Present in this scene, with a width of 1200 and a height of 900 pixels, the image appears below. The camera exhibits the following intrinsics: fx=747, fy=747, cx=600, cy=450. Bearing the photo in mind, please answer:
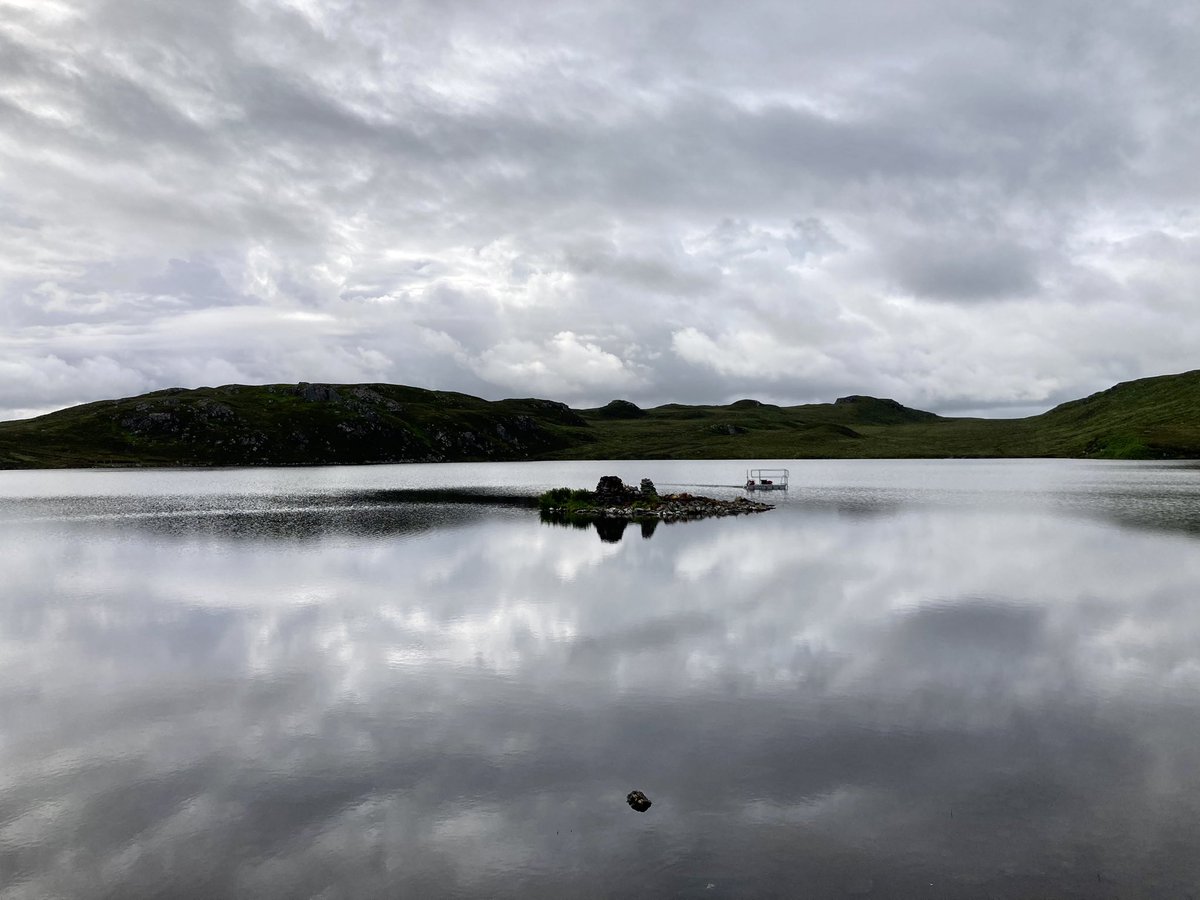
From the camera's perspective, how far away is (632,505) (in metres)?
88.3

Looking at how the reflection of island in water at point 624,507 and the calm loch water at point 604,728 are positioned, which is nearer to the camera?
the calm loch water at point 604,728

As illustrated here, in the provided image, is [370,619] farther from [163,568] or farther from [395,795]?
[163,568]

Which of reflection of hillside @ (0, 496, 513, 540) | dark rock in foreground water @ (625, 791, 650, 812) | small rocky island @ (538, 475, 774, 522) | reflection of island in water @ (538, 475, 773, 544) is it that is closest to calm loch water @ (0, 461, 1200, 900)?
dark rock in foreground water @ (625, 791, 650, 812)

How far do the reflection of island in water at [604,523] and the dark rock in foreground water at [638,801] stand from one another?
4650 cm

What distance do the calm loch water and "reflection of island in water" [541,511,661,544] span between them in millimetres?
17147

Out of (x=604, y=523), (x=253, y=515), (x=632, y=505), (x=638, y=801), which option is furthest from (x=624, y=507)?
(x=638, y=801)

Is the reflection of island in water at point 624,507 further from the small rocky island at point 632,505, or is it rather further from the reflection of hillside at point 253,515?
the reflection of hillside at point 253,515

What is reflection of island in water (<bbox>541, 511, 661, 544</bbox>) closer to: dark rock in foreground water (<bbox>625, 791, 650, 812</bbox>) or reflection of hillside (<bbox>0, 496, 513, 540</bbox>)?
reflection of hillside (<bbox>0, 496, 513, 540</bbox>)

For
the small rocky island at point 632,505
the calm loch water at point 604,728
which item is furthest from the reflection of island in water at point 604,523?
the calm loch water at point 604,728

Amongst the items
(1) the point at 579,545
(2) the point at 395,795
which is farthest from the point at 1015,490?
(2) the point at 395,795

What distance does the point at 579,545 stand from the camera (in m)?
59.5

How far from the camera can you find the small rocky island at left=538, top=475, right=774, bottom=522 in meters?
83.5

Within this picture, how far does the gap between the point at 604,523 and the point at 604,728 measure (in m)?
56.6

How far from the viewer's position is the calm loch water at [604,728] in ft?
45.4
